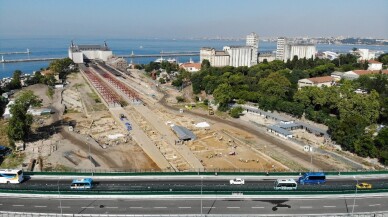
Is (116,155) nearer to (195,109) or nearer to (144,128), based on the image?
(144,128)

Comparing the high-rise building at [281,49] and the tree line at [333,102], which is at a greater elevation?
the high-rise building at [281,49]

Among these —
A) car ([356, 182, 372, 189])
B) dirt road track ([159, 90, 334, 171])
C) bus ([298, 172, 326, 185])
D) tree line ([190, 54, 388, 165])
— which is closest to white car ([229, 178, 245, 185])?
bus ([298, 172, 326, 185])

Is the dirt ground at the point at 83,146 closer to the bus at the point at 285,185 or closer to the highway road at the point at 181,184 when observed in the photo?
the highway road at the point at 181,184

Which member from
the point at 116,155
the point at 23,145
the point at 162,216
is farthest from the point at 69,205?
the point at 23,145

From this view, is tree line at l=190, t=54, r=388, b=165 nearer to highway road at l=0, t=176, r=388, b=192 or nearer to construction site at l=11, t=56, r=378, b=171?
construction site at l=11, t=56, r=378, b=171

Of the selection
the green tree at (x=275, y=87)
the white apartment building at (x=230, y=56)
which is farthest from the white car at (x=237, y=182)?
the white apartment building at (x=230, y=56)
